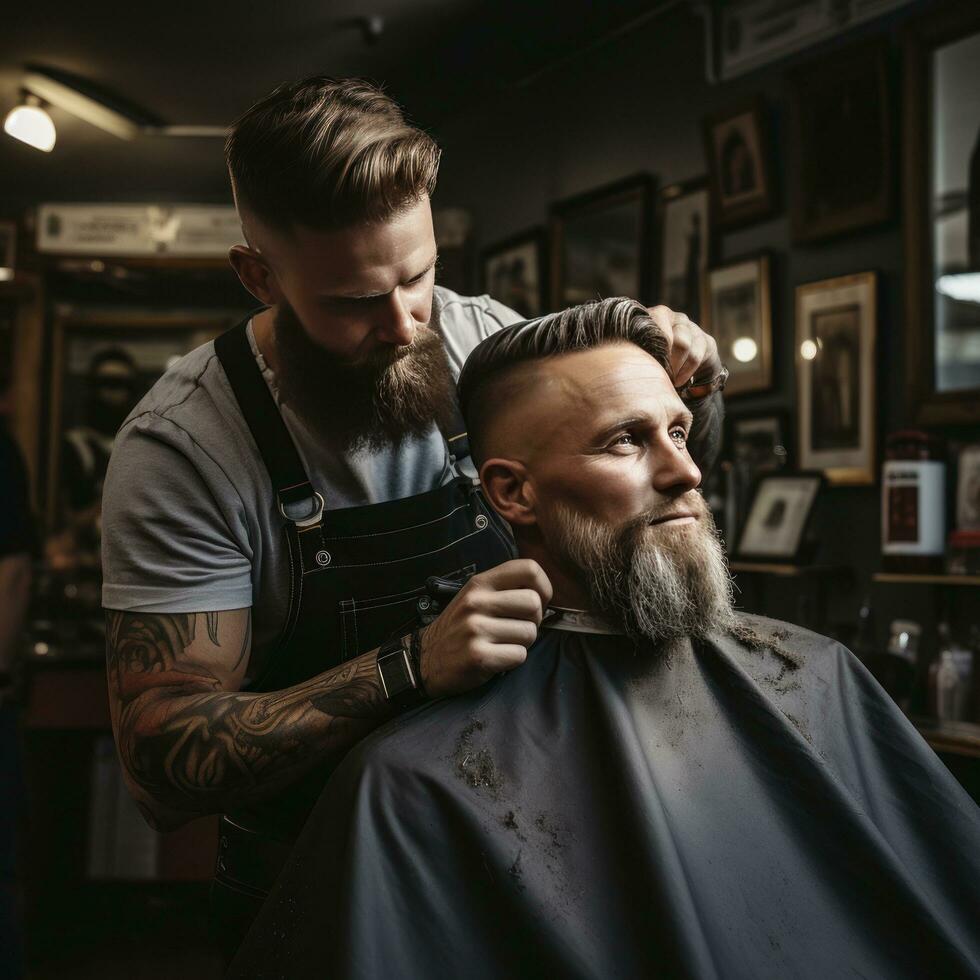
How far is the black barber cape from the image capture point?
1203mm

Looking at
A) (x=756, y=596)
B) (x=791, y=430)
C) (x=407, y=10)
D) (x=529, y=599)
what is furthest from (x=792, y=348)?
(x=529, y=599)

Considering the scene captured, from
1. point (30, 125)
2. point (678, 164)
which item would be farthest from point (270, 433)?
point (30, 125)

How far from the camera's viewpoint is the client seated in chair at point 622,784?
1.22 meters

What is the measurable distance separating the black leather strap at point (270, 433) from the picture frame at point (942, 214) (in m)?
1.99

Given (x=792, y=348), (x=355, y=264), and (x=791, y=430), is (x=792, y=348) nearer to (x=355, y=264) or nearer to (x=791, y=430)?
(x=791, y=430)

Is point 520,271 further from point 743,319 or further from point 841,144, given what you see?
point 841,144

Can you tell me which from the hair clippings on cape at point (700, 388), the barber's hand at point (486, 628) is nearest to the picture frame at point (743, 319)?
the hair clippings on cape at point (700, 388)

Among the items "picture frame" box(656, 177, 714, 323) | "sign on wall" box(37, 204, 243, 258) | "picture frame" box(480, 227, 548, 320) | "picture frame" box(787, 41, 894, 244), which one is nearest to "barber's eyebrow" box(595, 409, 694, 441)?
"picture frame" box(787, 41, 894, 244)

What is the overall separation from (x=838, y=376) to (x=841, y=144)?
711 millimetres

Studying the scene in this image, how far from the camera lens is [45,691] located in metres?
4.51

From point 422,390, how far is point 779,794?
77 centimetres

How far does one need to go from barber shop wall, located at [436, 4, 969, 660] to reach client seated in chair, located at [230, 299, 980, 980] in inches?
65.5

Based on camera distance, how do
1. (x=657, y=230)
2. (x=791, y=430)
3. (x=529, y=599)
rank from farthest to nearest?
(x=657, y=230)
(x=791, y=430)
(x=529, y=599)

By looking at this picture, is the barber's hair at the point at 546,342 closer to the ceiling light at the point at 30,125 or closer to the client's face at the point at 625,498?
the client's face at the point at 625,498
